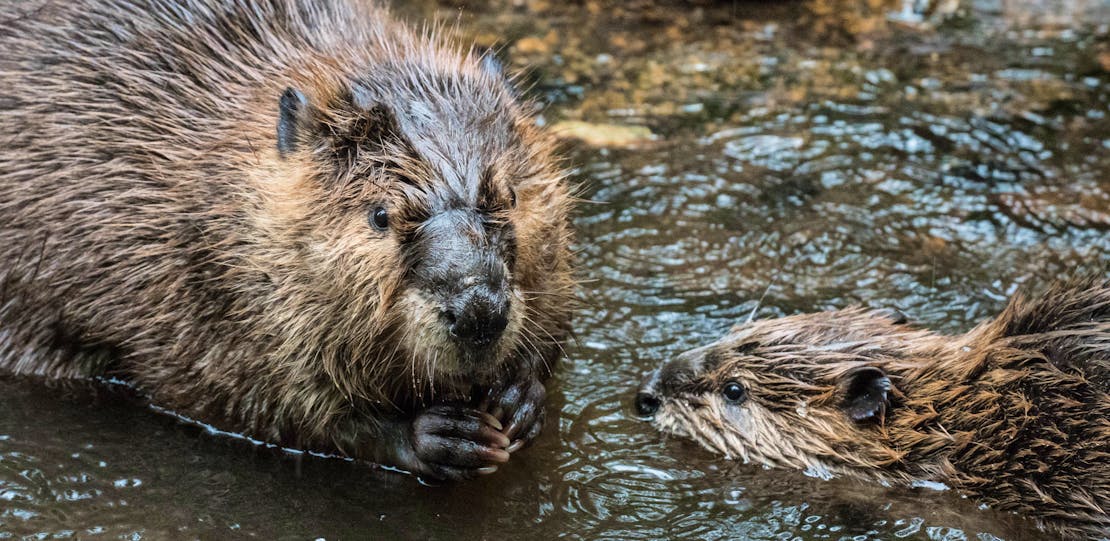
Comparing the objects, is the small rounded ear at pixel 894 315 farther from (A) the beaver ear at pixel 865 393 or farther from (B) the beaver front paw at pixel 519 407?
(B) the beaver front paw at pixel 519 407

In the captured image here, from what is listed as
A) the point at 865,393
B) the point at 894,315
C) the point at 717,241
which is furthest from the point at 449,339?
the point at 717,241

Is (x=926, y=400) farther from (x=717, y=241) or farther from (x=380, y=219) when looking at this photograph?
(x=380, y=219)

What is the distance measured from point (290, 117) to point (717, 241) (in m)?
2.34

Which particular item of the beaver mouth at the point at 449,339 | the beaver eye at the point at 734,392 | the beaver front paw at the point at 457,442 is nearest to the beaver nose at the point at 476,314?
the beaver mouth at the point at 449,339

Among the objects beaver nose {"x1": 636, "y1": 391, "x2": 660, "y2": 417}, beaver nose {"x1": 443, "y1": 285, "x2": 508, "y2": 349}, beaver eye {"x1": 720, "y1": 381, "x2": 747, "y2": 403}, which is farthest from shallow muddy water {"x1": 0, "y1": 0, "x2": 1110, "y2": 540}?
beaver nose {"x1": 443, "y1": 285, "x2": 508, "y2": 349}

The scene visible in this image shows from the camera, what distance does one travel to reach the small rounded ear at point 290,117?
359 centimetres

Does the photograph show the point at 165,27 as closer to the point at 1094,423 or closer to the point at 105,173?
the point at 105,173

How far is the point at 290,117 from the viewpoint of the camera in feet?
11.9

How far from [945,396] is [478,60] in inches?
A: 76.2

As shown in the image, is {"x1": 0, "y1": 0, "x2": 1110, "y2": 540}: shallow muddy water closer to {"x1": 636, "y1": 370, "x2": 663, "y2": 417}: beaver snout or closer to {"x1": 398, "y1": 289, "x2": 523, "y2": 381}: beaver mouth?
{"x1": 636, "y1": 370, "x2": 663, "y2": 417}: beaver snout

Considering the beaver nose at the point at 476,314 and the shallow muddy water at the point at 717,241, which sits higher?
the beaver nose at the point at 476,314

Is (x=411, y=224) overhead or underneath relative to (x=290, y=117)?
underneath

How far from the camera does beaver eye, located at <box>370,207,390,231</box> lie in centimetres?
335

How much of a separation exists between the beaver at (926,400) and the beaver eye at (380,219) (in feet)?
4.41
